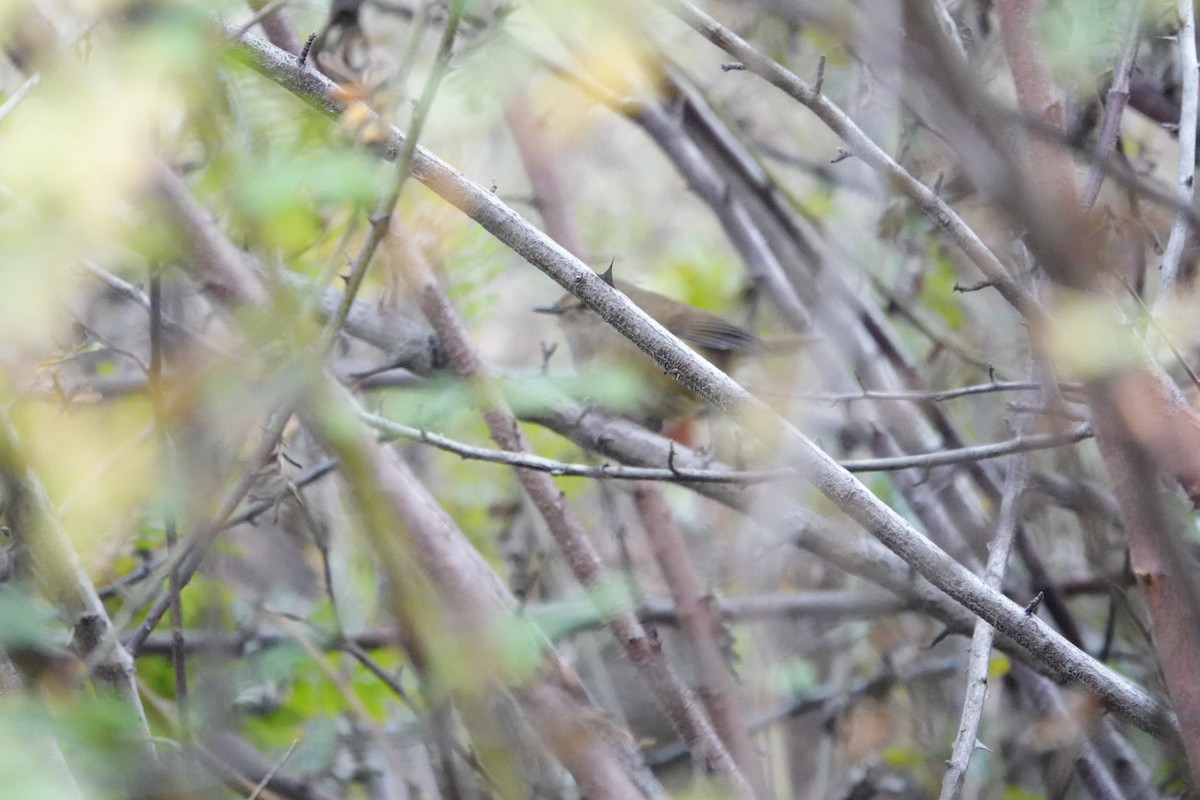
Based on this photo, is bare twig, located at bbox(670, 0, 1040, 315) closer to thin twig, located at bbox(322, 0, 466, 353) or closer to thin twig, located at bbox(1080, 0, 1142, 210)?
thin twig, located at bbox(1080, 0, 1142, 210)

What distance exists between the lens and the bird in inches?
187

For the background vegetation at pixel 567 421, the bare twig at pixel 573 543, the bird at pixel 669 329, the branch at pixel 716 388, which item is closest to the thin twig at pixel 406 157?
the background vegetation at pixel 567 421

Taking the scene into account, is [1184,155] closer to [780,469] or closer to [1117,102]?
[1117,102]

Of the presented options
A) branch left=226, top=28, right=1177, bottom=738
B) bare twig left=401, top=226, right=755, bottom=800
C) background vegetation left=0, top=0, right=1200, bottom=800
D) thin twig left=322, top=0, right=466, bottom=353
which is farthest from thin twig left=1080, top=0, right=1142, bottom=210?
bare twig left=401, top=226, right=755, bottom=800

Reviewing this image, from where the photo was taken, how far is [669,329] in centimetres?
513

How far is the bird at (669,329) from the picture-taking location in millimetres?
4750

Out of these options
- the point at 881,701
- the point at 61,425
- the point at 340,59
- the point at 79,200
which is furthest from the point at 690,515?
the point at 79,200

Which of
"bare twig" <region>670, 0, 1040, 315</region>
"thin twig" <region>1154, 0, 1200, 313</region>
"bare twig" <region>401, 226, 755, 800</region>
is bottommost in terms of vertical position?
"bare twig" <region>401, 226, 755, 800</region>

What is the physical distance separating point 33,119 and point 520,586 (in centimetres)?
186

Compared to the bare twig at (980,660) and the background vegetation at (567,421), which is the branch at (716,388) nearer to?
the background vegetation at (567,421)

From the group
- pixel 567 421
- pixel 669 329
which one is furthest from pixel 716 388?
pixel 669 329

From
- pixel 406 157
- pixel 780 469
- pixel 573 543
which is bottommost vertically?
pixel 573 543

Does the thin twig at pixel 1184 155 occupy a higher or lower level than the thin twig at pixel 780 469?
higher

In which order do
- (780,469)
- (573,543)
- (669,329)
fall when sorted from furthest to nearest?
(669,329) < (573,543) < (780,469)
